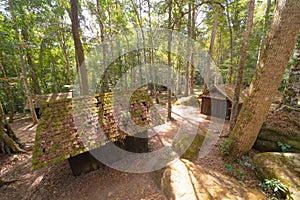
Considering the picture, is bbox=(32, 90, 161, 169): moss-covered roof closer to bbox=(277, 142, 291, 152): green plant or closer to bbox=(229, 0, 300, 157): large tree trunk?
bbox=(229, 0, 300, 157): large tree trunk

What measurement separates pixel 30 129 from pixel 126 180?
9915mm

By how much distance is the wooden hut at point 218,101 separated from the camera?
9337mm

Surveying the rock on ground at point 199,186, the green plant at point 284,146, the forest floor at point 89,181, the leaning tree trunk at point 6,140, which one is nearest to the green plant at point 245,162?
the forest floor at point 89,181

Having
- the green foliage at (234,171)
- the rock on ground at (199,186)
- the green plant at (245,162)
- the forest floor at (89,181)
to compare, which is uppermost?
the rock on ground at (199,186)

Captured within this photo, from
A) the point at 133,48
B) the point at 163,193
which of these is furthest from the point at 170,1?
the point at 133,48

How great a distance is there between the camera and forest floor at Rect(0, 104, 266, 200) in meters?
3.86

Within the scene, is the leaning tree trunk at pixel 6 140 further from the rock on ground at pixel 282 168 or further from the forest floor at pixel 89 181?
the rock on ground at pixel 282 168

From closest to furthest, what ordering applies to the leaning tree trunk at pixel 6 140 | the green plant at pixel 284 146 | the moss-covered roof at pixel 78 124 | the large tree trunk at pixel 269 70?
the large tree trunk at pixel 269 70, the moss-covered roof at pixel 78 124, the green plant at pixel 284 146, the leaning tree trunk at pixel 6 140

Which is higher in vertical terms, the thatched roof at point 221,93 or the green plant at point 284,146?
the thatched roof at point 221,93

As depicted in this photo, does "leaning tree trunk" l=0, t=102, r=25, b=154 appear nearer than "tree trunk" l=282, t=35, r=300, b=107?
Yes

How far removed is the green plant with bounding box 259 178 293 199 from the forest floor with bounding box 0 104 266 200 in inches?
9.1

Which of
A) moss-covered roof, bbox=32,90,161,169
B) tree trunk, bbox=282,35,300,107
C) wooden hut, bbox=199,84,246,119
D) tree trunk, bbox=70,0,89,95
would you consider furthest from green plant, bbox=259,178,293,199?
tree trunk, bbox=70,0,89,95

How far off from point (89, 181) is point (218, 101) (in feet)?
31.6

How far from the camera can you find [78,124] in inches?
165
